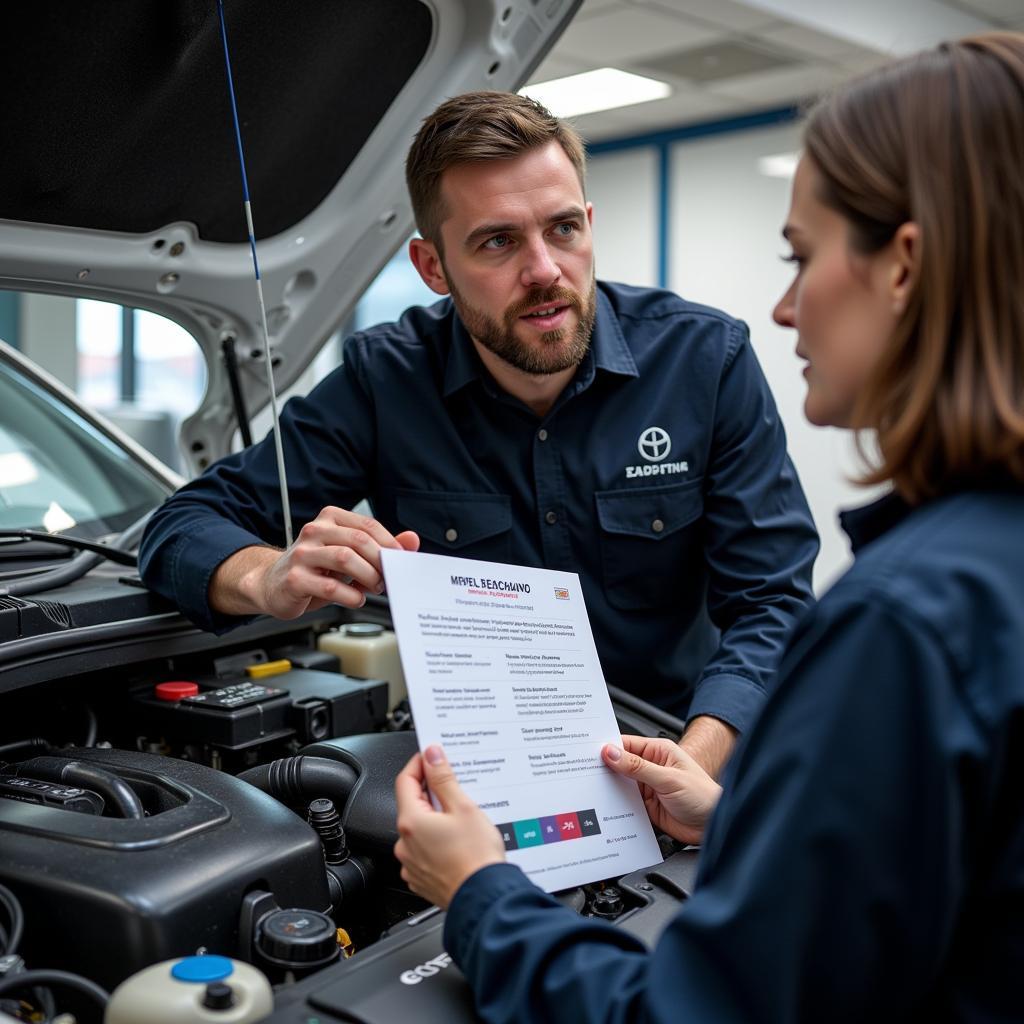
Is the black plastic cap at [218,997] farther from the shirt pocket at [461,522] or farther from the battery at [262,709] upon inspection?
the shirt pocket at [461,522]

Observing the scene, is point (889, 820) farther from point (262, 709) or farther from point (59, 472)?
point (59, 472)

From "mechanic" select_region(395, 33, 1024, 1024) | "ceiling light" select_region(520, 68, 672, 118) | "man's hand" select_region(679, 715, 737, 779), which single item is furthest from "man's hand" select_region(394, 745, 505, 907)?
"ceiling light" select_region(520, 68, 672, 118)

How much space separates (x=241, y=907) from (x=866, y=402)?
710 mm

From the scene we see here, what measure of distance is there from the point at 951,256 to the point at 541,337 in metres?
1.00

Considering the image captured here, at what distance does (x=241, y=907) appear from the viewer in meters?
1.05

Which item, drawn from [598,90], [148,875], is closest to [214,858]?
[148,875]

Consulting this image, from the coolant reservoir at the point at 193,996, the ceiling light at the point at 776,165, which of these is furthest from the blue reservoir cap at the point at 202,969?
the ceiling light at the point at 776,165

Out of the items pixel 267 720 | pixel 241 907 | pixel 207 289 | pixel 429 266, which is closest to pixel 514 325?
pixel 429 266

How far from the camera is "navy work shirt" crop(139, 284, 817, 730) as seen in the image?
1770 mm

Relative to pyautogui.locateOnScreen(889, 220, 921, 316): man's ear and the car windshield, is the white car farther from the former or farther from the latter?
pyautogui.locateOnScreen(889, 220, 921, 316): man's ear

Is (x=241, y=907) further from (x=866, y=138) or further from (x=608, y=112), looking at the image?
(x=608, y=112)

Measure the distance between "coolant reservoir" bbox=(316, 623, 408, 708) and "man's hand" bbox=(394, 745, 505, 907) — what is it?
2.51ft

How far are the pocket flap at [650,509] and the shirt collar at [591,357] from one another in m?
0.19

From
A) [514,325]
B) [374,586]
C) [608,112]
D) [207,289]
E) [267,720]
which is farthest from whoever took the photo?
[608,112]
